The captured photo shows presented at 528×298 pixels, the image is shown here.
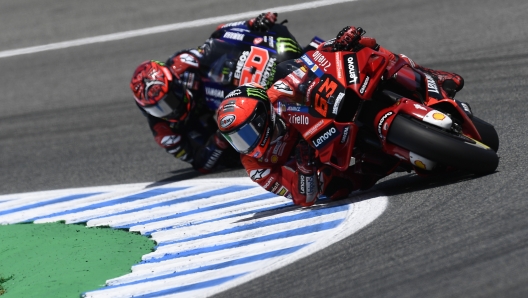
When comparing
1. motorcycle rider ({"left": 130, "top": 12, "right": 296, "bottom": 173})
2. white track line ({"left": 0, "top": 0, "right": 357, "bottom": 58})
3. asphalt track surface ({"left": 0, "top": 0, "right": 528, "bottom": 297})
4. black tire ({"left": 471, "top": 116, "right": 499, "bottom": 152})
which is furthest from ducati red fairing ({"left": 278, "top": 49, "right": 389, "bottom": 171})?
white track line ({"left": 0, "top": 0, "right": 357, "bottom": 58})

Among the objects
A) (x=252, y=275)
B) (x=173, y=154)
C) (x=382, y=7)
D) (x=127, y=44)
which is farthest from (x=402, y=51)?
(x=252, y=275)

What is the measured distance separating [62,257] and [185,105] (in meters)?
3.11

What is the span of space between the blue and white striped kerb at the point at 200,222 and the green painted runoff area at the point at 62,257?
174 millimetres

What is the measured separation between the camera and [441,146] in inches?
242

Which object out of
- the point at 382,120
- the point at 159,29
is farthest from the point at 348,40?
the point at 159,29

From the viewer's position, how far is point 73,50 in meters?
14.6

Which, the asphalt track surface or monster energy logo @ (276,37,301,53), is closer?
the asphalt track surface

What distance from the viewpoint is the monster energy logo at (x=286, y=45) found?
9.23 m

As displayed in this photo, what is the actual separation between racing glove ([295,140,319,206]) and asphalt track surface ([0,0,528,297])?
0.68 meters

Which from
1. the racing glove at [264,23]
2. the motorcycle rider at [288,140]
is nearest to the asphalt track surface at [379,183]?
the motorcycle rider at [288,140]

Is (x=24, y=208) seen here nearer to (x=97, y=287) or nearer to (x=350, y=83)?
(x=97, y=287)

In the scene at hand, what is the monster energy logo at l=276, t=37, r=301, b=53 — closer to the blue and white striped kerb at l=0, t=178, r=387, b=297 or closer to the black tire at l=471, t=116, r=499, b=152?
the blue and white striped kerb at l=0, t=178, r=387, b=297

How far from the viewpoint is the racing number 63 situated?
29.9 ft

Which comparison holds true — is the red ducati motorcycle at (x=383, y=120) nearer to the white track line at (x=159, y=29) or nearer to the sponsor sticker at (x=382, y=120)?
the sponsor sticker at (x=382, y=120)
